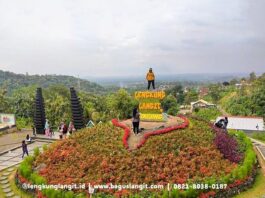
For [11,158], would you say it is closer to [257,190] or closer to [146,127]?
[146,127]

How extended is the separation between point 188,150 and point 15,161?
11.6 meters

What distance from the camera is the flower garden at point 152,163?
1548 cm

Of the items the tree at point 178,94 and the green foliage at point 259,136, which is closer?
the green foliage at point 259,136

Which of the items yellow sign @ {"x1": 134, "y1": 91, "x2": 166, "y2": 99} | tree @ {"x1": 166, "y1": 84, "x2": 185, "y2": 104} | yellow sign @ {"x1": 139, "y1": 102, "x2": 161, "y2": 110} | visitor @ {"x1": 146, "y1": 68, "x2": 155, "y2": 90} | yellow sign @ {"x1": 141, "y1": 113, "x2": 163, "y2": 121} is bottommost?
tree @ {"x1": 166, "y1": 84, "x2": 185, "y2": 104}

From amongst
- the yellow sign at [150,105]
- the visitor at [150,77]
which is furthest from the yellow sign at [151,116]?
the visitor at [150,77]

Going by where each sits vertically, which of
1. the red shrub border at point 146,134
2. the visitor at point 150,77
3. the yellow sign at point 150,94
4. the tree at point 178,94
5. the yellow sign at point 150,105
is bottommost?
the tree at point 178,94

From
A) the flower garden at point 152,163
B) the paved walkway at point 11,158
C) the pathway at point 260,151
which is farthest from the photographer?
the paved walkway at point 11,158

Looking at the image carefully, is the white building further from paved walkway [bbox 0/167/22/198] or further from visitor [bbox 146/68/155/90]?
paved walkway [bbox 0/167/22/198]

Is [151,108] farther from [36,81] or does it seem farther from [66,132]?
[36,81]

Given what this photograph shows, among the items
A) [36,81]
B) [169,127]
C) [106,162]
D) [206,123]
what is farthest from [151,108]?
[36,81]

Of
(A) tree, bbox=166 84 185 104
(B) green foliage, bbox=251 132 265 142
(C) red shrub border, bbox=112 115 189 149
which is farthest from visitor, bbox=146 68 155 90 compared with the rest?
(A) tree, bbox=166 84 185 104

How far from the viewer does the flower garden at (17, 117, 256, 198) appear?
1548 cm

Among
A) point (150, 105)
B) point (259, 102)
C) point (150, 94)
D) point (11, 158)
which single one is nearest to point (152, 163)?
point (150, 105)

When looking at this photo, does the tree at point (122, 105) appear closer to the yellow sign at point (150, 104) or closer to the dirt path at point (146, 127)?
the dirt path at point (146, 127)
